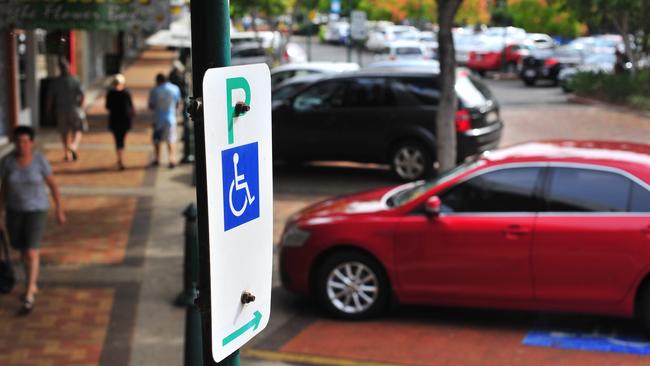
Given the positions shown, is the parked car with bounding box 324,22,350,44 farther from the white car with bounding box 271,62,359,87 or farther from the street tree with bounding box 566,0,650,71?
the white car with bounding box 271,62,359,87

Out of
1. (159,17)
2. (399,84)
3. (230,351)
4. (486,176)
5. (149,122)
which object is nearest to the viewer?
(230,351)

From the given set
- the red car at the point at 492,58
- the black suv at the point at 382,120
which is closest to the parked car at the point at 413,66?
the black suv at the point at 382,120

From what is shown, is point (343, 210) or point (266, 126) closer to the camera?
point (266, 126)

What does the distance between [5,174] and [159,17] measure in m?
6.05

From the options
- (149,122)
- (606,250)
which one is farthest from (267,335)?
(149,122)

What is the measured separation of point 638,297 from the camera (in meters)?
8.49

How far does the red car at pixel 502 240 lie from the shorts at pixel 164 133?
28.2ft

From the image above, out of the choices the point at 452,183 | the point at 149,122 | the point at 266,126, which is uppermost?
the point at 266,126

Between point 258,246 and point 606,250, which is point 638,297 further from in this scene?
point 258,246

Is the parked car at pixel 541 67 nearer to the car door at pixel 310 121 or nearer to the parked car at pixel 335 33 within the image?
the car door at pixel 310 121

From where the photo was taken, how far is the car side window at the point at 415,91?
647 inches

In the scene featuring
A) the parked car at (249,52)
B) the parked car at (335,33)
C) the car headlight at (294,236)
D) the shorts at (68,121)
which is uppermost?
the car headlight at (294,236)

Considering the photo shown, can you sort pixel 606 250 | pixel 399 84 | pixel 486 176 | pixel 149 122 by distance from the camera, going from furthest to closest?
pixel 149 122 < pixel 399 84 < pixel 486 176 < pixel 606 250

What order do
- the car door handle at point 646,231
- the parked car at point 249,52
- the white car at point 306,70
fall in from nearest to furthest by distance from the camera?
the car door handle at point 646,231 → the white car at point 306,70 → the parked car at point 249,52
